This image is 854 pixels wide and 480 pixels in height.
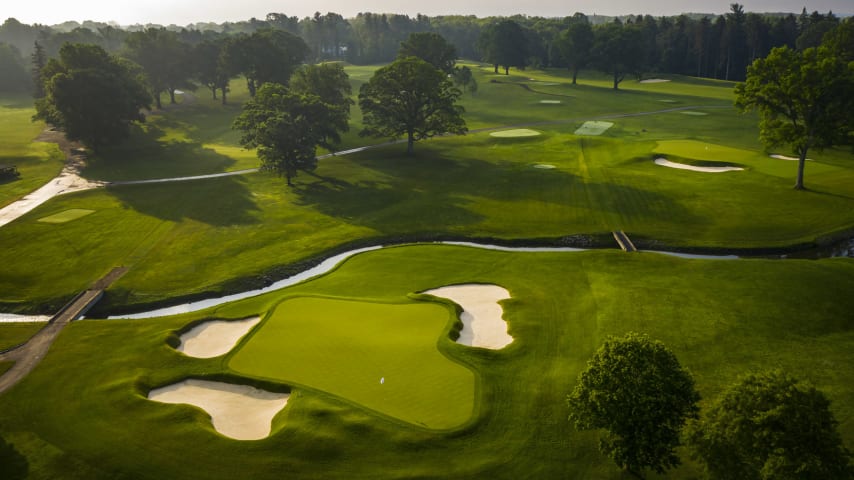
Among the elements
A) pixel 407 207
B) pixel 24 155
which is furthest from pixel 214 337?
pixel 24 155

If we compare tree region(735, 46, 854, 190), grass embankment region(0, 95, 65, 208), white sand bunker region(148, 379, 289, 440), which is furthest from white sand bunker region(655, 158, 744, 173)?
grass embankment region(0, 95, 65, 208)

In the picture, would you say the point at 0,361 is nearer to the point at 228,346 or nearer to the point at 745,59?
the point at 228,346

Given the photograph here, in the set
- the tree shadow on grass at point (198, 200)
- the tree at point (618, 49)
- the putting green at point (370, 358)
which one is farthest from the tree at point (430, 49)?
the putting green at point (370, 358)

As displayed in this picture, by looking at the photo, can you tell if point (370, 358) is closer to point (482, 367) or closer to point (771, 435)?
point (482, 367)

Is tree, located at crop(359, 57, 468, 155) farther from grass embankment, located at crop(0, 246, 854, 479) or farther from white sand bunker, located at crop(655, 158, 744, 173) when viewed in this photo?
grass embankment, located at crop(0, 246, 854, 479)

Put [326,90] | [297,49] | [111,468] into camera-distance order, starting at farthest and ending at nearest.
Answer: [297,49]
[326,90]
[111,468]

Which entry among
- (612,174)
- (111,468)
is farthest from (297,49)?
(111,468)
